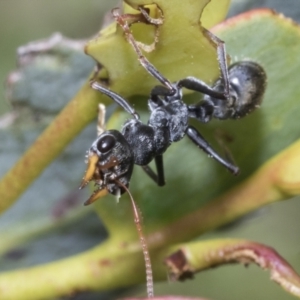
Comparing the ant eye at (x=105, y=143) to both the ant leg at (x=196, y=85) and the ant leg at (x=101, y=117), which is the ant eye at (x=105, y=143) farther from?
the ant leg at (x=196, y=85)

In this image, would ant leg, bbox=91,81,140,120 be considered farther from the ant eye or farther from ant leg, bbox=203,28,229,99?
ant leg, bbox=203,28,229,99

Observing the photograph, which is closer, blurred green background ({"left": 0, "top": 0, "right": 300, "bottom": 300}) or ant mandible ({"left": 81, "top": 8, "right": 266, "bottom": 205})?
ant mandible ({"left": 81, "top": 8, "right": 266, "bottom": 205})

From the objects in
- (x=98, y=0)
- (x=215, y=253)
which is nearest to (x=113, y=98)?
(x=215, y=253)

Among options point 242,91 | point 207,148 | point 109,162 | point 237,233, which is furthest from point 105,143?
point 237,233

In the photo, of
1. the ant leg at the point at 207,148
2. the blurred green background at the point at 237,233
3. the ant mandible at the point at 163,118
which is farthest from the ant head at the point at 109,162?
the blurred green background at the point at 237,233

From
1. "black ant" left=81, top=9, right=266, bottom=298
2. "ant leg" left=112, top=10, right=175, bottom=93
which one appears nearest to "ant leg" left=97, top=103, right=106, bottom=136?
"black ant" left=81, top=9, right=266, bottom=298

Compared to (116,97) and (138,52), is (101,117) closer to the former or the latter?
(116,97)
